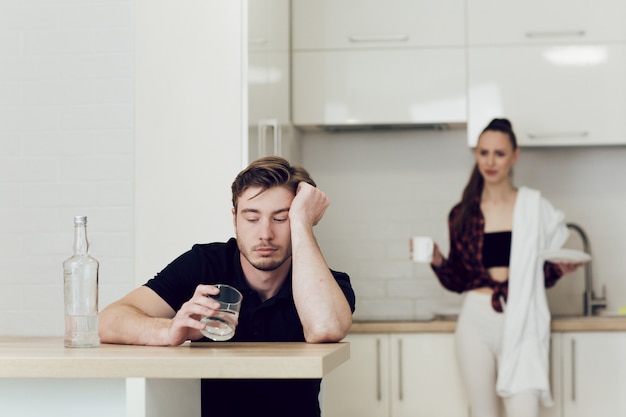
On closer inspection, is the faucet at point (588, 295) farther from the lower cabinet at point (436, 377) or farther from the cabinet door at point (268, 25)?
the cabinet door at point (268, 25)

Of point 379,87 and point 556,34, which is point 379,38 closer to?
point 379,87

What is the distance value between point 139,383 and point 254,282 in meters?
0.68

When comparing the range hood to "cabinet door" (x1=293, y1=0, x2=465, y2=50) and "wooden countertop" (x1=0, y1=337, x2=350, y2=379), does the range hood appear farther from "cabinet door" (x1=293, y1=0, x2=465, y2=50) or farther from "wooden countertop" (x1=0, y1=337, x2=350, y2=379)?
"wooden countertop" (x1=0, y1=337, x2=350, y2=379)

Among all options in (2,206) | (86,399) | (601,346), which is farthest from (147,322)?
(601,346)

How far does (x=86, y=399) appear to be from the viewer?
1743mm

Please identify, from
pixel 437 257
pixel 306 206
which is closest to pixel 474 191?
pixel 437 257

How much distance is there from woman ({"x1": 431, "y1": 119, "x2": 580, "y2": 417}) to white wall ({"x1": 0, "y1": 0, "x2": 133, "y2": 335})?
153 centimetres

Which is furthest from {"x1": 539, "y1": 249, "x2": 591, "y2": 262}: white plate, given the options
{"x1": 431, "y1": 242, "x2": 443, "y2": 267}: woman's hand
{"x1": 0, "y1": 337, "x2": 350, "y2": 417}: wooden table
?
{"x1": 0, "y1": 337, "x2": 350, "y2": 417}: wooden table

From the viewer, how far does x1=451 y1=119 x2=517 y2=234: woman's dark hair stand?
13.9 ft

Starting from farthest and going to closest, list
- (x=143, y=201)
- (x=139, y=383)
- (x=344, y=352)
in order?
(x=143, y=201)
(x=344, y=352)
(x=139, y=383)

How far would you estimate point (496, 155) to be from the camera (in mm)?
4230

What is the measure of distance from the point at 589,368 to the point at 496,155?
1007mm

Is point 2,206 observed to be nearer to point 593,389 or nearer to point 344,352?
point 344,352

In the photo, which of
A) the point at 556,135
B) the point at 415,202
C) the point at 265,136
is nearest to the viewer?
the point at 265,136
